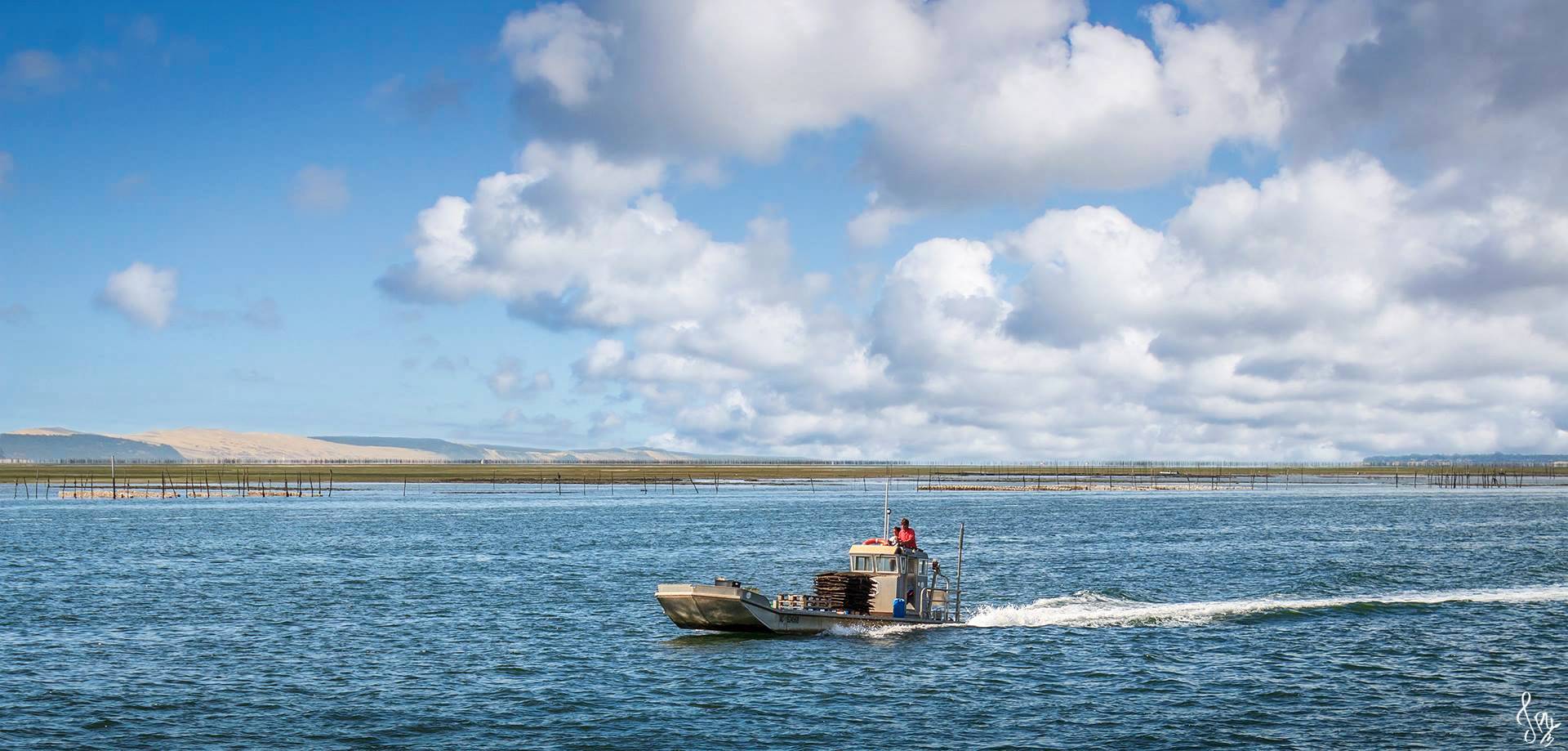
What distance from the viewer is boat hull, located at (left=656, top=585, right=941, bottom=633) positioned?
4459cm

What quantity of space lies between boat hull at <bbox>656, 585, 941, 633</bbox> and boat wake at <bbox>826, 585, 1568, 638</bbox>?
57cm

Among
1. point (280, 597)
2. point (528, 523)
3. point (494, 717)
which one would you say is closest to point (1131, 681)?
point (494, 717)

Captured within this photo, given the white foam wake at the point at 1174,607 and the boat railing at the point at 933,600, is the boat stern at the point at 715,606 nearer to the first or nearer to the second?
the boat railing at the point at 933,600

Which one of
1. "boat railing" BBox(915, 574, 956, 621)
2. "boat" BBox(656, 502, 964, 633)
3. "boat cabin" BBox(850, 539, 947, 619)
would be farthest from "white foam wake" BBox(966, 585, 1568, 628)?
"boat" BBox(656, 502, 964, 633)

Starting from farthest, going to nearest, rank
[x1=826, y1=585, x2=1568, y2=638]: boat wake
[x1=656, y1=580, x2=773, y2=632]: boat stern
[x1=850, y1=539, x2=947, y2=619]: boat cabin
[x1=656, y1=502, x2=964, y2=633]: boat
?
1. [x1=826, y1=585, x2=1568, y2=638]: boat wake
2. [x1=850, y1=539, x2=947, y2=619]: boat cabin
3. [x1=656, y1=502, x2=964, y2=633]: boat
4. [x1=656, y1=580, x2=773, y2=632]: boat stern

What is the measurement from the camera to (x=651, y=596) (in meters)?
58.0

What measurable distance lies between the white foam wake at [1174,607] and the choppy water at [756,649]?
25 cm

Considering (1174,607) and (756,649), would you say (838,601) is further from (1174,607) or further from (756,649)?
(1174,607)

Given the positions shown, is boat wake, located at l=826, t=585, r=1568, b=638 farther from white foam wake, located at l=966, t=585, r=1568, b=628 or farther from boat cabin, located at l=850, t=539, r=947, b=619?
boat cabin, located at l=850, t=539, r=947, b=619

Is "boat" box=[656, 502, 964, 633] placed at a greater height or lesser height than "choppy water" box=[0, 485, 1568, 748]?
greater

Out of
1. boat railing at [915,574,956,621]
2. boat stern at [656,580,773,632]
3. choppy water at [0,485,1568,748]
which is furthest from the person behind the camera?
boat railing at [915,574,956,621]

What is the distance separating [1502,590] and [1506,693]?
90.8ft

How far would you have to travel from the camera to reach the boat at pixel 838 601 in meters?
44.8

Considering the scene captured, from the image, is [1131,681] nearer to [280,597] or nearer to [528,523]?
[280,597]
